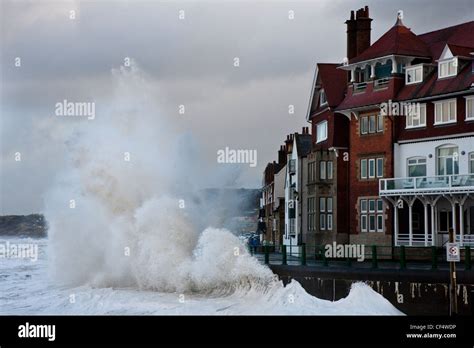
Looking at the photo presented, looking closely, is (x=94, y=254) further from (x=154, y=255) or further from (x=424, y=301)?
(x=424, y=301)

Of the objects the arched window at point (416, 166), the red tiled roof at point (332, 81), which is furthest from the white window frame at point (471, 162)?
the red tiled roof at point (332, 81)

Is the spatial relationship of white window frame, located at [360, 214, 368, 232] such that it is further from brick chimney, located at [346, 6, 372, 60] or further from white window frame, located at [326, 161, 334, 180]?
brick chimney, located at [346, 6, 372, 60]

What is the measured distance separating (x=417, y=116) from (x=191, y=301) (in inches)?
504

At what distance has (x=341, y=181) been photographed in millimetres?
41438

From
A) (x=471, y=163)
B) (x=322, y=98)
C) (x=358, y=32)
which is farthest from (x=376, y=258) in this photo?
(x=358, y=32)

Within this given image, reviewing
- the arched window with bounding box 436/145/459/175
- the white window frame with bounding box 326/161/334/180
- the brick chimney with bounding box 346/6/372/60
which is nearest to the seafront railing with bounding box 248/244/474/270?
the arched window with bounding box 436/145/459/175

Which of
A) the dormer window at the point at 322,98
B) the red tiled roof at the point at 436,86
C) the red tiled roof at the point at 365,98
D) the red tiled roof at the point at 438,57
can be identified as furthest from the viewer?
the dormer window at the point at 322,98

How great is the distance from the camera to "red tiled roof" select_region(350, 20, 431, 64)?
129ft

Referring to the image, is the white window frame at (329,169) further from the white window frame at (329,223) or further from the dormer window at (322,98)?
the dormer window at (322,98)

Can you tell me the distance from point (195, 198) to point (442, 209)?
970 cm

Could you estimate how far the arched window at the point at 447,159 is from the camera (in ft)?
119

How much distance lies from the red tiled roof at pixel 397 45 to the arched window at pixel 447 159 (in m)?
A: 4.52

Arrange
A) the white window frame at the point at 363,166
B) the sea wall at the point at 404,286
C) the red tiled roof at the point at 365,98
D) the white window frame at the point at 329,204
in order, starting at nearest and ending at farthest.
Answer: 1. the sea wall at the point at 404,286
2. the red tiled roof at the point at 365,98
3. the white window frame at the point at 363,166
4. the white window frame at the point at 329,204
